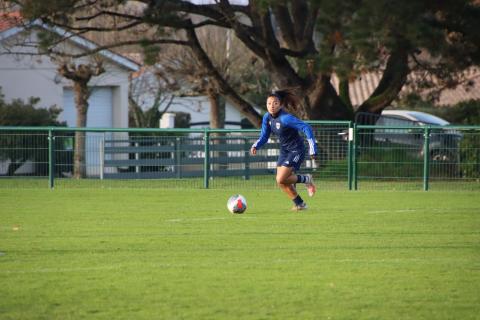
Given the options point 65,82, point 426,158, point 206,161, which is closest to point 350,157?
point 426,158

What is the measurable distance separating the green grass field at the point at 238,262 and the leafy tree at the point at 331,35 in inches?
289

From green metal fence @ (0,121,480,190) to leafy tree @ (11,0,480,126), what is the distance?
2.32m

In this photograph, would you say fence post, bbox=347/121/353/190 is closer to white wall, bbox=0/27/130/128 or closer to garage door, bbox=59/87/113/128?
white wall, bbox=0/27/130/128

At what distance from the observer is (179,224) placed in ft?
42.9

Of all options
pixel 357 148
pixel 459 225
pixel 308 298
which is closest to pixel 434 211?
pixel 459 225

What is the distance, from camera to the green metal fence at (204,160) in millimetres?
21797

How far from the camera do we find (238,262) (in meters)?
9.38

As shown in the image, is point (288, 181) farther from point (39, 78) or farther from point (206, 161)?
point (39, 78)

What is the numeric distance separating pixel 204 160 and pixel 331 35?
5164 mm

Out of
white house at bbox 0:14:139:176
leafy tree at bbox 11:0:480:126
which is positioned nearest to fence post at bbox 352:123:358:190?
leafy tree at bbox 11:0:480:126

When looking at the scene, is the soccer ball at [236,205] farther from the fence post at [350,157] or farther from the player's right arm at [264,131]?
the fence post at [350,157]

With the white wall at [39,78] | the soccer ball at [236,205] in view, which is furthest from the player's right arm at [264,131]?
the white wall at [39,78]

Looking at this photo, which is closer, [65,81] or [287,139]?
[287,139]

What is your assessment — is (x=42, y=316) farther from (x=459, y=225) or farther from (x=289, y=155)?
(x=289, y=155)
